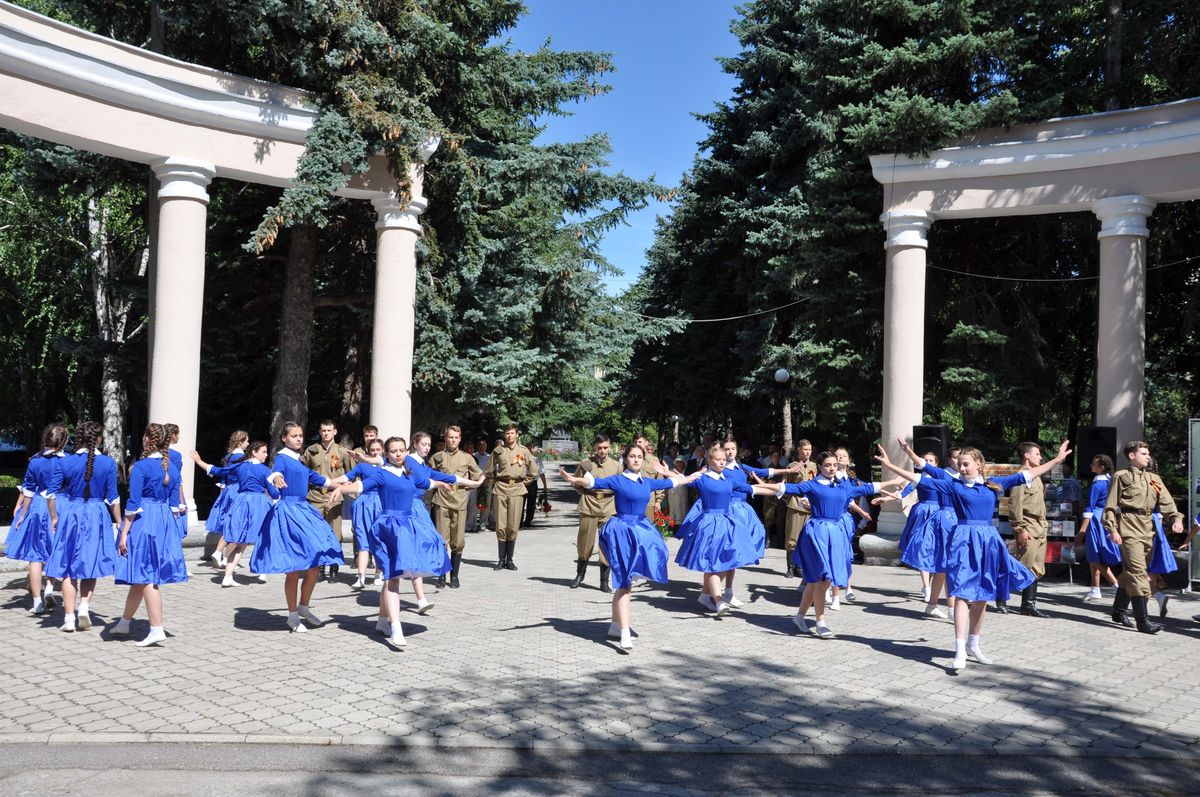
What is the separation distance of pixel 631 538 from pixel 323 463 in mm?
5805

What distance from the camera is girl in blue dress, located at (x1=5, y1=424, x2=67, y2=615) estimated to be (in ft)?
29.9

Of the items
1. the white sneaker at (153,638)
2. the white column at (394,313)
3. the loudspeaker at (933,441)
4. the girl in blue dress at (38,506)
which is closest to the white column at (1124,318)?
the loudspeaker at (933,441)

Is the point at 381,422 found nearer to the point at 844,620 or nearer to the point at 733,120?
the point at 844,620

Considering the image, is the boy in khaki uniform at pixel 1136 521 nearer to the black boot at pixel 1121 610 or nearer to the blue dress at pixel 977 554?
the black boot at pixel 1121 610

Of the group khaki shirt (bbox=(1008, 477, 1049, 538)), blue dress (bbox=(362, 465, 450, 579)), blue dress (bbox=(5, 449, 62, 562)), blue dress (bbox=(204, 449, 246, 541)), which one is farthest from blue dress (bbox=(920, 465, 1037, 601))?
blue dress (bbox=(5, 449, 62, 562))

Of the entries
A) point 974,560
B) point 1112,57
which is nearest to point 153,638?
point 974,560

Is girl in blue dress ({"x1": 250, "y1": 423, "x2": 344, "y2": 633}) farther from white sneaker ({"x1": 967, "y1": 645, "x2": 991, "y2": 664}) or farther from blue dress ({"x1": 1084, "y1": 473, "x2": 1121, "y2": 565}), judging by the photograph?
blue dress ({"x1": 1084, "y1": 473, "x2": 1121, "y2": 565})

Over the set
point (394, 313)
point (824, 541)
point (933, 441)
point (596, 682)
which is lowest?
point (596, 682)

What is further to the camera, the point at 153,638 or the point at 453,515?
the point at 453,515

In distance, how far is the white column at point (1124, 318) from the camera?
50.5 feet

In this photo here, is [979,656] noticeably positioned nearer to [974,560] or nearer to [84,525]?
[974,560]

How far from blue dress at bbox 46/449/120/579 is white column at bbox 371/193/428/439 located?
785cm

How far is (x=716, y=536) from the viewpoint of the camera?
1009cm

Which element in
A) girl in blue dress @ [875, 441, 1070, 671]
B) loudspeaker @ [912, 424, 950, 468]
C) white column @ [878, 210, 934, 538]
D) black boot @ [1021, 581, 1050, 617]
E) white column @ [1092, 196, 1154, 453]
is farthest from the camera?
white column @ [878, 210, 934, 538]
